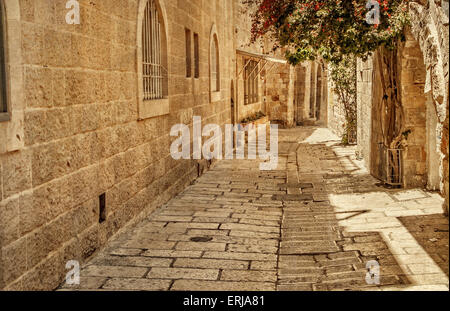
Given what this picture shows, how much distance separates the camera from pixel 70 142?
15.7ft

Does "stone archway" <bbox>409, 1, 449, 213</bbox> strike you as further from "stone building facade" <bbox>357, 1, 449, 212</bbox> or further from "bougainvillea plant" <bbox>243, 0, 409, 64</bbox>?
"bougainvillea plant" <bbox>243, 0, 409, 64</bbox>

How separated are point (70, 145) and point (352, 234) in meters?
3.20

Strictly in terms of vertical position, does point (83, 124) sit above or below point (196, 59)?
below

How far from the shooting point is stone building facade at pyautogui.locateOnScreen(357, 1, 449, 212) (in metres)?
4.76

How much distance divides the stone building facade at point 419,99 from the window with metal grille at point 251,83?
7.17m

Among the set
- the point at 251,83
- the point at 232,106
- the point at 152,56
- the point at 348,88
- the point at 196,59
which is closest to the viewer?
the point at 152,56

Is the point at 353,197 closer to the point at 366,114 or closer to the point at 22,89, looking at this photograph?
the point at 366,114

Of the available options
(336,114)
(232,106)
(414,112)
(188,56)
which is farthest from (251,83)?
(414,112)

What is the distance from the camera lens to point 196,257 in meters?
5.41

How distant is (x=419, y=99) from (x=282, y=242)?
3.66 metres

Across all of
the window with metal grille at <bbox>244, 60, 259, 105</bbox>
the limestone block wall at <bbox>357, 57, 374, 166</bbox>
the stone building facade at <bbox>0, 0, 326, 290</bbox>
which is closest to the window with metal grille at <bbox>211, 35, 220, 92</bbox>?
the stone building facade at <bbox>0, 0, 326, 290</bbox>

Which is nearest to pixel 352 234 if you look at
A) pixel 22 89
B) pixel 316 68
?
pixel 22 89

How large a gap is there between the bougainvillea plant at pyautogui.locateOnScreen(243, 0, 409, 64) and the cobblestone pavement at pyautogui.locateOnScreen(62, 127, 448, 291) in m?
2.27

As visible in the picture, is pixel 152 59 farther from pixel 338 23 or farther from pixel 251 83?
pixel 251 83
